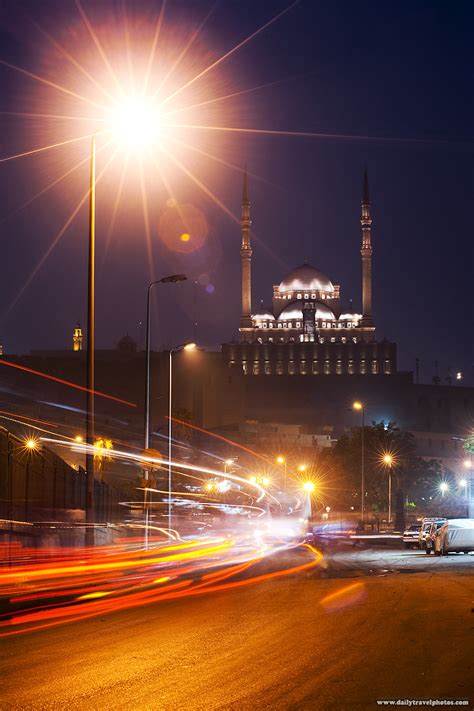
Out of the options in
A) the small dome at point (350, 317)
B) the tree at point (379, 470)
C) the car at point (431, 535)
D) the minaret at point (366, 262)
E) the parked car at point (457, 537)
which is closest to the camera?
the parked car at point (457, 537)

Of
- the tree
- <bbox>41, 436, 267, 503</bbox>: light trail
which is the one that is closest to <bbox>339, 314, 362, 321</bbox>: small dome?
<bbox>41, 436, 267, 503</bbox>: light trail

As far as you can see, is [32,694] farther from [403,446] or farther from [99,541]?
[403,446]

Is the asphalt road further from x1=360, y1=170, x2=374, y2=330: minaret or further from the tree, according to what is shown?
x1=360, y1=170, x2=374, y2=330: minaret

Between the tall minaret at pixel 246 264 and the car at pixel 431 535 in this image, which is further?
the tall minaret at pixel 246 264

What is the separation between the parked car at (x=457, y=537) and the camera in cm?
2500

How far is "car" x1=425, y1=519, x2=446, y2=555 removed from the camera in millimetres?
27703

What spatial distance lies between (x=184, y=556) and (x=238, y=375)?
9607cm

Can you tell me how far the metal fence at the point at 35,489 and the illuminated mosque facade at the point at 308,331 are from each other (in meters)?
103

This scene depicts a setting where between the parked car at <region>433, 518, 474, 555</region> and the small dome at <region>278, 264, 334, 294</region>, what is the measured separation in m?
141

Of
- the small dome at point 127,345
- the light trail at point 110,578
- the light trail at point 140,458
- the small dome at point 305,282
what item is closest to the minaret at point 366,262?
the small dome at point 305,282

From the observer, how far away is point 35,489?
3095 centimetres

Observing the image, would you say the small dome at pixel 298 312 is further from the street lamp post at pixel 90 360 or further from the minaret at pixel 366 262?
the street lamp post at pixel 90 360

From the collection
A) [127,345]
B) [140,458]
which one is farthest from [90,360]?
[127,345]

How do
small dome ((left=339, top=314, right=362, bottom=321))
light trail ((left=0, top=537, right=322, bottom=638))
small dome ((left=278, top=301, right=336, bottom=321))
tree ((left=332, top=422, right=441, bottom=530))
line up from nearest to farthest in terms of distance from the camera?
1. light trail ((left=0, top=537, right=322, bottom=638))
2. tree ((left=332, top=422, right=441, bottom=530))
3. small dome ((left=339, top=314, right=362, bottom=321))
4. small dome ((left=278, top=301, right=336, bottom=321))
